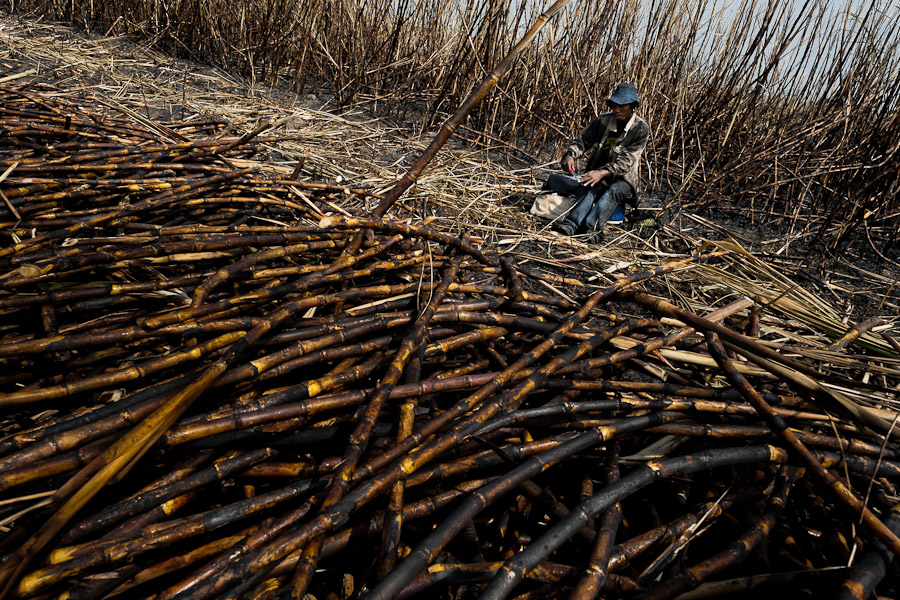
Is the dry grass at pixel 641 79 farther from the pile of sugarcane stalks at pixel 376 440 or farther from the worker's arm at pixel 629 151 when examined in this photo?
the pile of sugarcane stalks at pixel 376 440

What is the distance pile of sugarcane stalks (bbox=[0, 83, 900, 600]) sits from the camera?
767mm

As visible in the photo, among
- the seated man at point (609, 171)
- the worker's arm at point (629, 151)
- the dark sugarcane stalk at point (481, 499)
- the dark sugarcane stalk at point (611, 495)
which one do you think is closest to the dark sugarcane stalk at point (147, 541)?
the dark sugarcane stalk at point (481, 499)

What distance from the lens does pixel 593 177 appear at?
3809 mm

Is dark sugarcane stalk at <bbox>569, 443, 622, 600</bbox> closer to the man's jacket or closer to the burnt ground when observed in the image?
the burnt ground

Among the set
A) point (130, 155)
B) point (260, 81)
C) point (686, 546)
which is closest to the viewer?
point (686, 546)

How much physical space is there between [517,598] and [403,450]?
1.02ft

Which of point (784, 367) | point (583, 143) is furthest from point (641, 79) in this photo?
point (784, 367)

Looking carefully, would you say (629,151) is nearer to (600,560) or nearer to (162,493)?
(600,560)

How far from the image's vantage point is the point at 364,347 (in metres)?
1.14

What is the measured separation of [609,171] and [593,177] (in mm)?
170

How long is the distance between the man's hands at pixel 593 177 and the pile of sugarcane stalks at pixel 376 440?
8.19 feet

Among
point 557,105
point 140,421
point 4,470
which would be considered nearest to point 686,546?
point 140,421

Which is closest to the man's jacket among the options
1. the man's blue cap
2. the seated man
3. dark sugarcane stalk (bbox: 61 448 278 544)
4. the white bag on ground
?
the seated man

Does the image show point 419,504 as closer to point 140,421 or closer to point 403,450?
point 403,450
